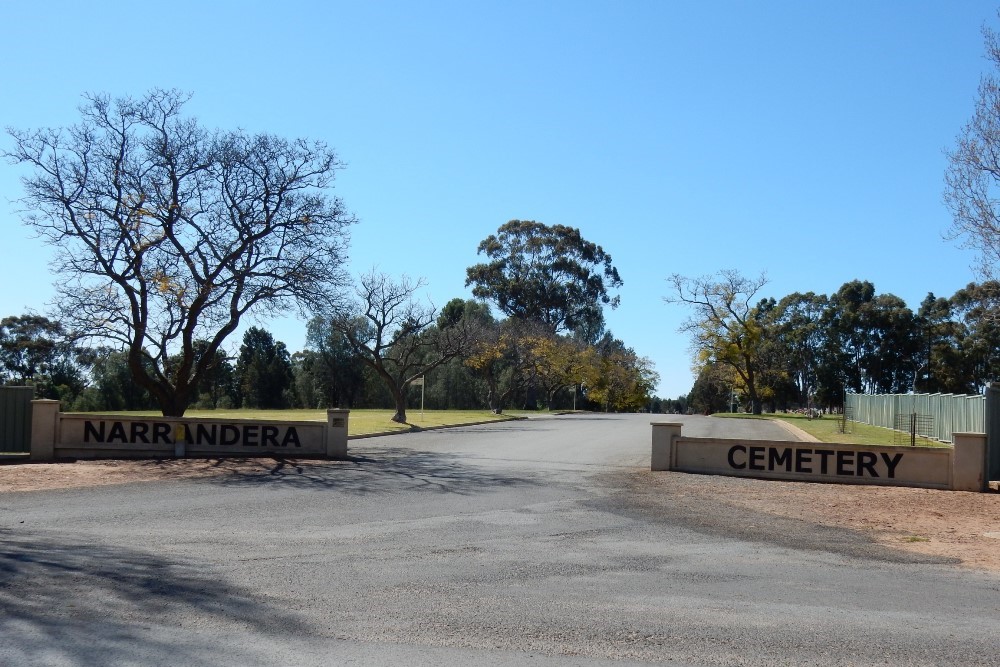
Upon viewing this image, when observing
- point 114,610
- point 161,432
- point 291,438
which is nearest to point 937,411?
point 291,438

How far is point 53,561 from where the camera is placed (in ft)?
31.3

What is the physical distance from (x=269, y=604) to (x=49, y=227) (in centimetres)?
2146

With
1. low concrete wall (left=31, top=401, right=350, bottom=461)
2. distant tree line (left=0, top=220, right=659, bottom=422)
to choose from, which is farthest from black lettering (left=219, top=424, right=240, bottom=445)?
distant tree line (left=0, top=220, right=659, bottom=422)

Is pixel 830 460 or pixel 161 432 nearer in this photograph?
pixel 830 460

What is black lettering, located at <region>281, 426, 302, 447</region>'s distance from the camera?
22.8 meters

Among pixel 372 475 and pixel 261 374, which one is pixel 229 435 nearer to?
pixel 372 475

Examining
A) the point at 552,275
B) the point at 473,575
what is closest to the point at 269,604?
the point at 473,575

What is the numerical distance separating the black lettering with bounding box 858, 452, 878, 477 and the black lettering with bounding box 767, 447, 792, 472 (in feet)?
4.76

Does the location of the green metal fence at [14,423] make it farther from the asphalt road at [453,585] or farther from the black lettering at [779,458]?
the black lettering at [779,458]

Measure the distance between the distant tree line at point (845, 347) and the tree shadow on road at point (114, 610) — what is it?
58598 mm

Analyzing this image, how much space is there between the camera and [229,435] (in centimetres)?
2258

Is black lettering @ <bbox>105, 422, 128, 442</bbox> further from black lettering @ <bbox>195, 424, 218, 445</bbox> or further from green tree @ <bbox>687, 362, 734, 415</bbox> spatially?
green tree @ <bbox>687, 362, 734, 415</bbox>

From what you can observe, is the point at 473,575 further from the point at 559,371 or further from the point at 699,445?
the point at 559,371

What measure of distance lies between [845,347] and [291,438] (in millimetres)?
65274
